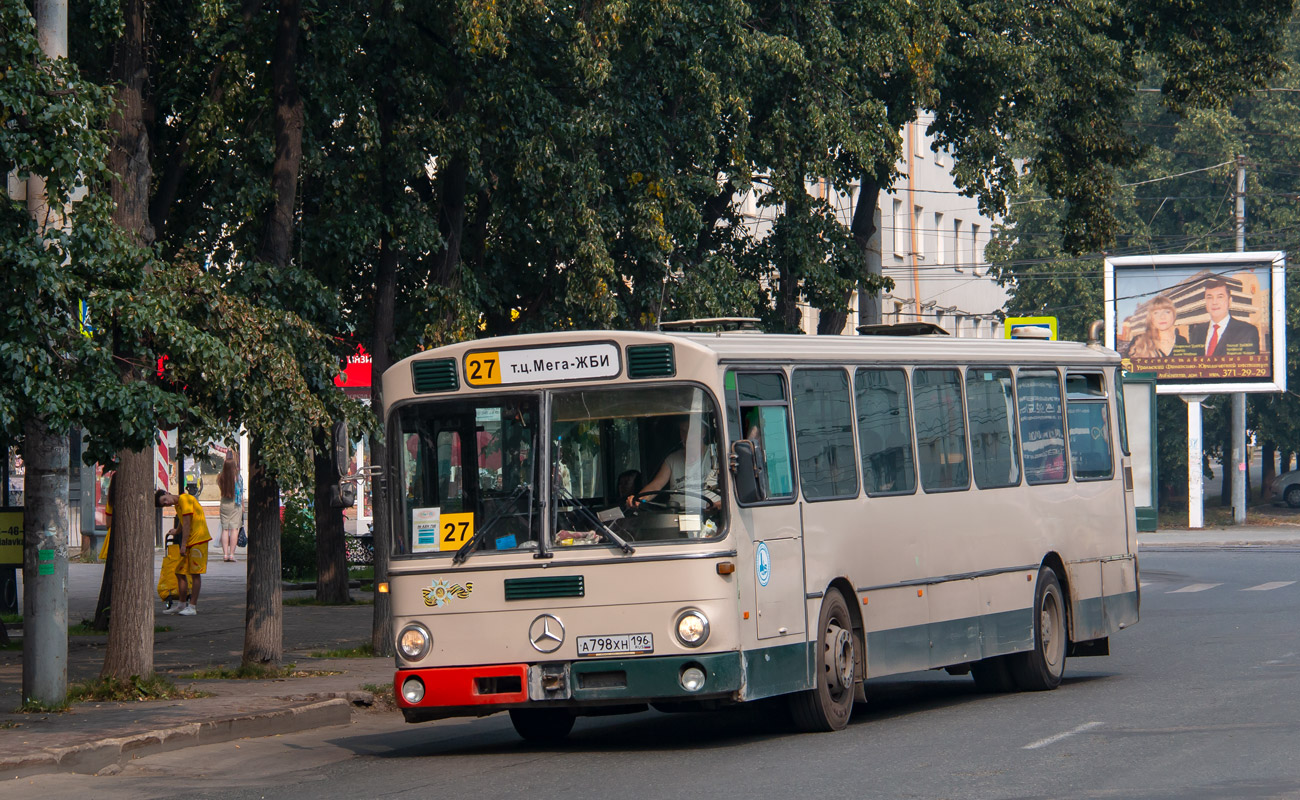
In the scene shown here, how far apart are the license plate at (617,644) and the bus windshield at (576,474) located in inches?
21.6

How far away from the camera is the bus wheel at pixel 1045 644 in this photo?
14102 mm

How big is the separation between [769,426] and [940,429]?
8.12 ft

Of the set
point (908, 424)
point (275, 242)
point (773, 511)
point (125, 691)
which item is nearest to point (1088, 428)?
point (908, 424)

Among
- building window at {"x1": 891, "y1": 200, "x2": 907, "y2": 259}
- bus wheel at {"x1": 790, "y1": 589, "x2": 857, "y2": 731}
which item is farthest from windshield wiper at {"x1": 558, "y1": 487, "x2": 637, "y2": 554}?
building window at {"x1": 891, "y1": 200, "x2": 907, "y2": 259}

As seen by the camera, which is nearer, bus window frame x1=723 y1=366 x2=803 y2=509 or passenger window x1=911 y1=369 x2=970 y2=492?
bus window frame x1=723 y1=366 x2=803 y2=509

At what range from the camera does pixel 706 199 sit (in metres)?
20.9

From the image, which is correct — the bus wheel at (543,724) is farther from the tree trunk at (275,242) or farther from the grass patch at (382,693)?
the tree trunk at (275,242)

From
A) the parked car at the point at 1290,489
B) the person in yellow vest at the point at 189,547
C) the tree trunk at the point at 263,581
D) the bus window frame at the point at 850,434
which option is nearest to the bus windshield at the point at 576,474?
the bus window frame at the point at 850,434

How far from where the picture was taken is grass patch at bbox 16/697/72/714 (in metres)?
12.5

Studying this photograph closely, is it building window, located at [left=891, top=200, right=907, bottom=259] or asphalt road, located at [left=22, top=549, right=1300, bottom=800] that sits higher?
building window, located at [left=891, top=200, right=907, bottom=259]

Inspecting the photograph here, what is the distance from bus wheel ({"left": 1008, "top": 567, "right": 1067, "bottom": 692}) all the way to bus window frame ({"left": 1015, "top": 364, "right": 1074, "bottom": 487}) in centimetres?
74

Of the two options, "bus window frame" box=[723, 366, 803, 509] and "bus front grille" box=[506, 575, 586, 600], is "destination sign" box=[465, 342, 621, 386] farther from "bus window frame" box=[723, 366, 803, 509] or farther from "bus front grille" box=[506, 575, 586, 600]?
"bus front grille" box=[506, 575, 586, 600]

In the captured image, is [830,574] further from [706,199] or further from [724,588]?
[706,199]

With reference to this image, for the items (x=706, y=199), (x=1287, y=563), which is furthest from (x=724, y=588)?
(x=1287, y=563)
